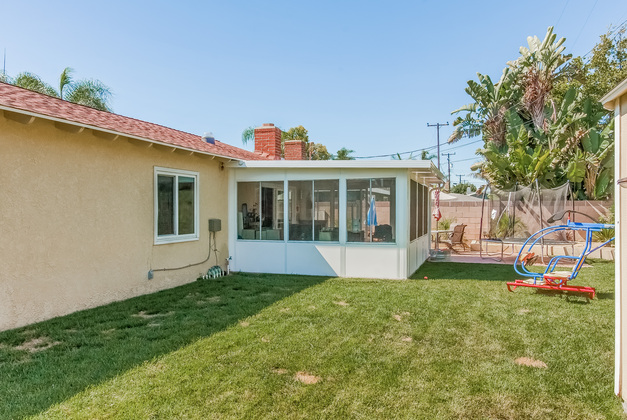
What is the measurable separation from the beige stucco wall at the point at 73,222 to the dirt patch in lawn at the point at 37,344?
744 millimetres

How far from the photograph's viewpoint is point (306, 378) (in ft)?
12.5

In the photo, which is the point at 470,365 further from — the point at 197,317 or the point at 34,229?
the point at 34,229

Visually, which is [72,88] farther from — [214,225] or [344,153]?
Result: [344,153]

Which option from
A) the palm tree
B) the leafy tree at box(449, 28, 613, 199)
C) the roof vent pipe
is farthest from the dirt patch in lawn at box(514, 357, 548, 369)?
the palm tree

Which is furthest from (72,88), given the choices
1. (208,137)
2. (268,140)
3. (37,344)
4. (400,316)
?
(400,316)

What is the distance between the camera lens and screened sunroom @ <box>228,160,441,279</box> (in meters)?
9.09

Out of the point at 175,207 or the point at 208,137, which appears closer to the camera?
the point at 175,207

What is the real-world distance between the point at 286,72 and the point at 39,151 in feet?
56.2

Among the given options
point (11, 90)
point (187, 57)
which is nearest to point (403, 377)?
point (11, 90)

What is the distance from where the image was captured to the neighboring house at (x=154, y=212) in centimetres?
553

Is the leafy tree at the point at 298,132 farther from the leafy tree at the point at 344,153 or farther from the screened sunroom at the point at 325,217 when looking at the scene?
the screened sunroom at the point at 325,217

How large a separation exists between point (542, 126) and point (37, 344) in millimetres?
19214

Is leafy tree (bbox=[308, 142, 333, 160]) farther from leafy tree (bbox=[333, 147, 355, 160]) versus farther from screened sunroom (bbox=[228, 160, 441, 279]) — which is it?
screened sunroom (bbox=[228, 160, 441, 279])

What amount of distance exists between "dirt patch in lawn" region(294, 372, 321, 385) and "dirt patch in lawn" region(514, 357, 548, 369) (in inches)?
85.1
